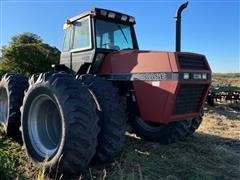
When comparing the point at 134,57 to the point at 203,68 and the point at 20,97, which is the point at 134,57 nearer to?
the point at 203,68

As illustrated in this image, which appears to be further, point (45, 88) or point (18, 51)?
point (18, 51)

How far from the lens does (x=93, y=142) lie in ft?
14.9

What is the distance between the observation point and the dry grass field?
15.6 ft

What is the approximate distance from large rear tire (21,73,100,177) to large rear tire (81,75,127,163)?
0.71ft

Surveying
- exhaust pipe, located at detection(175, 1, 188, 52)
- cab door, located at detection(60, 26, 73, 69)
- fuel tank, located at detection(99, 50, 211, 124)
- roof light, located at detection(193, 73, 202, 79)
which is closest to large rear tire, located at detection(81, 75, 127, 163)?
fuel tank, located at detection(99, 50, 211, 124)

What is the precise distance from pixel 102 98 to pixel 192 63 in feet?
4.99

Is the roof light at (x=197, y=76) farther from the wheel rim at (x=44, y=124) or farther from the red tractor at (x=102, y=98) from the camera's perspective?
the wheel rim at (x=44, y=124)

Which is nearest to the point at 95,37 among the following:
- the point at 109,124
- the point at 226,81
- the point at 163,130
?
the point at 109,124

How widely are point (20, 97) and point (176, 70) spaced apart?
10.3 ft

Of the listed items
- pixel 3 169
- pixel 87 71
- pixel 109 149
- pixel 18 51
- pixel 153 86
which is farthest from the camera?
pixel 18 51

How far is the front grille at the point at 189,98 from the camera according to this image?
209 inches

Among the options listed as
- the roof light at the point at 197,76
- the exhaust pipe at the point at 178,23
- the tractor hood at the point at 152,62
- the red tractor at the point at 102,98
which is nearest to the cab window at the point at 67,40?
the red tractor at the point at 102,98

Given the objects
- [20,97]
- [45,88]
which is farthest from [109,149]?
[20,97]

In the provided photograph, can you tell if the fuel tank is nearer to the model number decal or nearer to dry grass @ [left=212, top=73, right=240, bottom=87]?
the model number decal
